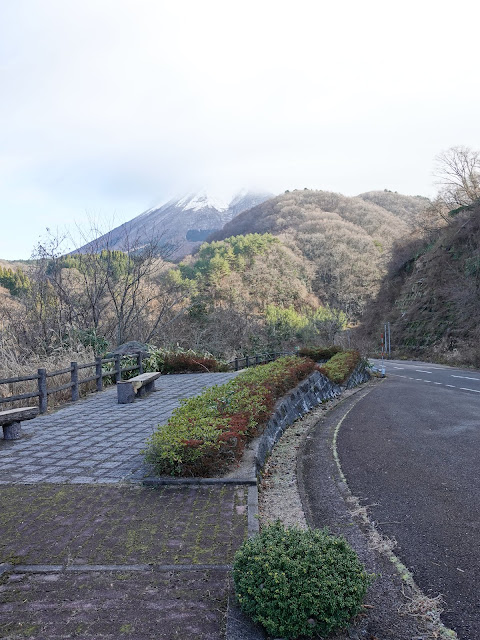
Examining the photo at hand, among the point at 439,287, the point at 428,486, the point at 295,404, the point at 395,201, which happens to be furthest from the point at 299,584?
the point at 395,201

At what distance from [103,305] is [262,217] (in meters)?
96.5

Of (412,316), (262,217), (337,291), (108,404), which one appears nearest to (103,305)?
(108,404)

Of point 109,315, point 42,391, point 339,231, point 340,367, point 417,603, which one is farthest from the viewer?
point 339,231

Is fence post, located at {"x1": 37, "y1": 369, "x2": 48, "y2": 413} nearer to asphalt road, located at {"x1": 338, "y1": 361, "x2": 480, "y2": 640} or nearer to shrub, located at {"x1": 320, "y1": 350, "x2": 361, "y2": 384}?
asphalt road, located at {"x1": 338, "y1": 361, "x2": 480, "y2": 640}

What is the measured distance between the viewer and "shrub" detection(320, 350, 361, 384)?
14.6 metres

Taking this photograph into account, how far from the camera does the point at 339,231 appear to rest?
8838cm

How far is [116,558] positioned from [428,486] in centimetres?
348

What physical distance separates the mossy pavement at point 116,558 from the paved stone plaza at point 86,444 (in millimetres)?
339

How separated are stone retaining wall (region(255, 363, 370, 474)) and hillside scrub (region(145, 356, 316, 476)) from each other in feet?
0.70

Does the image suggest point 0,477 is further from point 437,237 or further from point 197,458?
point 437,237

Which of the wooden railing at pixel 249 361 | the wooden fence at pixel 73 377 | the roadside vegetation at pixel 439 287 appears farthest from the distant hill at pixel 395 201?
the wooden fence at pixel 73 377

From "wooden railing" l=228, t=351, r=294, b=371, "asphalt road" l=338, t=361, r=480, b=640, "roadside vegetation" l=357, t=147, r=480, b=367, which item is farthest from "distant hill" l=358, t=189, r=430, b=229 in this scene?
"asphalt road" l=338, t=361, r=480, b=640

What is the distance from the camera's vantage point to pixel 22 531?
163 inches

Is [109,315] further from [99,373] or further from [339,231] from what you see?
[339,231]
